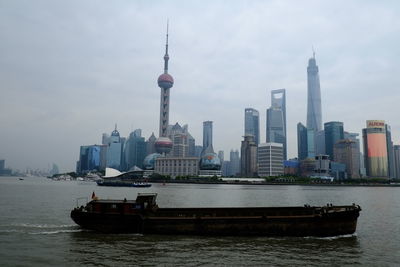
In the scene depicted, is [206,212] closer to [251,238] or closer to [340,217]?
[251,238]

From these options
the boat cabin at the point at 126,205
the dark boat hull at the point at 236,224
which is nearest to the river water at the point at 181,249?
the dark boat hull at the point at 236,224

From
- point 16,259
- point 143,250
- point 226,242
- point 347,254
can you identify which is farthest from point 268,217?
point 16,259

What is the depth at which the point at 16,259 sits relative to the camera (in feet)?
90.2

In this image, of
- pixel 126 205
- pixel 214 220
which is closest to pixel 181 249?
pixel 214 220

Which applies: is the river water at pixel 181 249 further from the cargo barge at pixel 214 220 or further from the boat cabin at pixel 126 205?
the boat cabin at pixel 126 205

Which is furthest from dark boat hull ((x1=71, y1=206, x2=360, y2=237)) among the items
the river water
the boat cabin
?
the river water

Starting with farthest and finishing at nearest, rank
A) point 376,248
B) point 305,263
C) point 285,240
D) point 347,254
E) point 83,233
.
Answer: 1. point 83,233
2. point 285,240
3. point 376,248
4. point 347,254
5. point 305,263

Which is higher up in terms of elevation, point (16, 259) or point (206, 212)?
point (206, 212)

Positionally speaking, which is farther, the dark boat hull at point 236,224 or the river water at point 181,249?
the dark boat hull at point 236,224

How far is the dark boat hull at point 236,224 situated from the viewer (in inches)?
1435

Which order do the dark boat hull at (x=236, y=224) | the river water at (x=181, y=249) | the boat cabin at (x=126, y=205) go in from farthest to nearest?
the boat cabin at (x=126, y=205) → the dark boat hull at (x=236, y=224) → the river water at (x=181, y=249)

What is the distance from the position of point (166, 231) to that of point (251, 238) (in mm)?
8897

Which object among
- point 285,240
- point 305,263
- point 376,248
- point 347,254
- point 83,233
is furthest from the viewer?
point 83,233

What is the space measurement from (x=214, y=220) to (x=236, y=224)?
2337 millimetres
